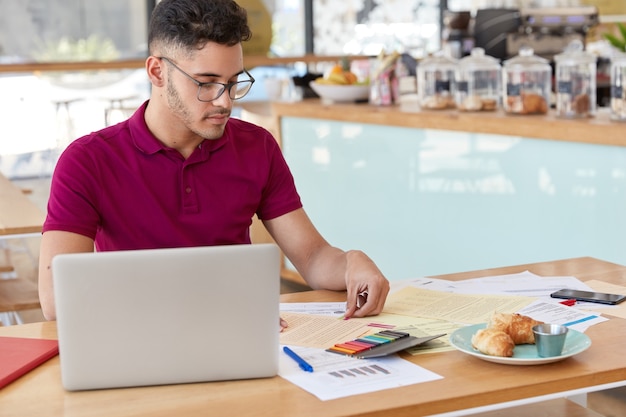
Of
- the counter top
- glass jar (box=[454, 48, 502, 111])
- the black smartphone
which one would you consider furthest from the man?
glass jar (box=[454, 48, 502, 111])

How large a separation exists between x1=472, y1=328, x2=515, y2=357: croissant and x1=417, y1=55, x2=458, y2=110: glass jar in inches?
93.1

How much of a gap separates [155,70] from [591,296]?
3.10ft

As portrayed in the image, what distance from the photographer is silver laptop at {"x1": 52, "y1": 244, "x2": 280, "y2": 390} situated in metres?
1.32

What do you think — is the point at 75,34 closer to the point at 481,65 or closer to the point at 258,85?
the point at 258,85

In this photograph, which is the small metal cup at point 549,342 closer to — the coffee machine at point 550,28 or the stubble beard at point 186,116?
the stubble beard at point 186,116

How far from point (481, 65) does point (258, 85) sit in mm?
3482

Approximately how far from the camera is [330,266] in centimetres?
195

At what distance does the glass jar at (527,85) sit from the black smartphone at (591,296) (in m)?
1.62

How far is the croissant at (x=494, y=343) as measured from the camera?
4.71 ft

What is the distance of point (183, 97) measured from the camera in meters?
1.84

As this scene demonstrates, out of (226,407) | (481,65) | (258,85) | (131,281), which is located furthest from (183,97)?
(258,85)

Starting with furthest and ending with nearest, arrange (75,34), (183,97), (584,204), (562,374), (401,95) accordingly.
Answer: (75,34), (401,95), (584,204), (183,97), (562,374)

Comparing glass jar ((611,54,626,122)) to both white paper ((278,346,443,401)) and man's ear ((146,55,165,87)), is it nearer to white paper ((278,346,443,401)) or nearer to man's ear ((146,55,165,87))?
man's ear ((146,55,165,87))

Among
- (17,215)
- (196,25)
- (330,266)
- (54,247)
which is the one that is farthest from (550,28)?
(54,247)
